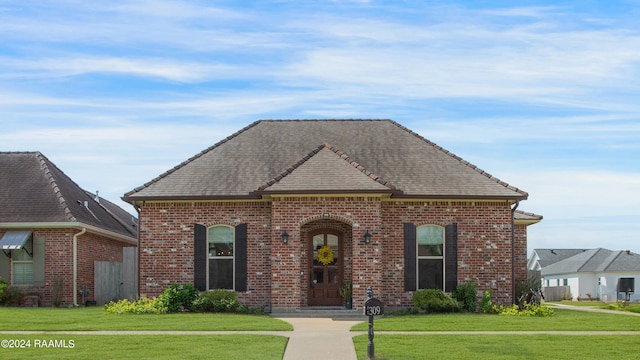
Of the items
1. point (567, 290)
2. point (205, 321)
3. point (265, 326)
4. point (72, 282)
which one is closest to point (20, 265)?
point (72, 282)

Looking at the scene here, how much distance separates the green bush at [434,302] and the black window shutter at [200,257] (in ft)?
20.6

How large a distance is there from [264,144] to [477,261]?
811 cm

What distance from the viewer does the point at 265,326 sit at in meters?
18.9

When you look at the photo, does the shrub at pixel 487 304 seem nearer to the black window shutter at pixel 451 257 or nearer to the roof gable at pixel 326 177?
the black window shutter at pixel 451 257

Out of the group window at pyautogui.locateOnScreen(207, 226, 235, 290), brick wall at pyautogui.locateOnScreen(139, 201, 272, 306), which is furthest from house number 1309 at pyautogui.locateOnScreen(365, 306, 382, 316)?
window at pyautogui.locateOnScreen(207, 226, 235, 290)

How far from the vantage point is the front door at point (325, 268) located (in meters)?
24.5

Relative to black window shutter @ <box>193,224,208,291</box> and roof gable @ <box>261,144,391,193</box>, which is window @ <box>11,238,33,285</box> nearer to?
black window shutter @ <box>193,224,208,291</box>

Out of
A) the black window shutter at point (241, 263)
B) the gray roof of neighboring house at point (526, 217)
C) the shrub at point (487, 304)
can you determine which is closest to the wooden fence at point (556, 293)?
the gray roof of neighboring house at point (526, 217)

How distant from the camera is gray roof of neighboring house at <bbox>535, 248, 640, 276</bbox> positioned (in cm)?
4856

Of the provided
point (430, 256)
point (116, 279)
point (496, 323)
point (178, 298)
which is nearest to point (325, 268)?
point (430, 256)

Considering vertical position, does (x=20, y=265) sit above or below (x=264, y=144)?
below

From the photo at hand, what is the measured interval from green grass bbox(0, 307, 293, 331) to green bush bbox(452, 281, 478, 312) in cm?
586

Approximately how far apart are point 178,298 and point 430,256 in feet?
24.7

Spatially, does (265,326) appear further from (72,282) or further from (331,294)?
(72,282)
